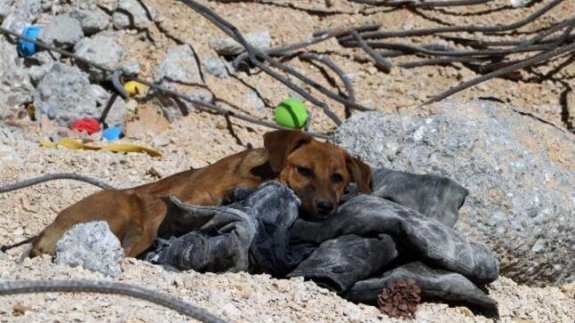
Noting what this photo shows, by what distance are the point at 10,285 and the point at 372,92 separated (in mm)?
6760

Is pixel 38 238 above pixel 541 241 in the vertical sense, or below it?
below

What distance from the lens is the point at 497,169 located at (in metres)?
7.85

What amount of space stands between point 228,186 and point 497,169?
1644 millimetres

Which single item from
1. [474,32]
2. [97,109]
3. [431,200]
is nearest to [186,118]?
[97,109]

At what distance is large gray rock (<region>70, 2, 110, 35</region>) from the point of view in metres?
11.5

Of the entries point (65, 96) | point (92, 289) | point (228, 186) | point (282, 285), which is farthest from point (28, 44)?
point (92, 289)

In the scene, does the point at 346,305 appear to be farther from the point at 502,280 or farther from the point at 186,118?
the point at 186,118

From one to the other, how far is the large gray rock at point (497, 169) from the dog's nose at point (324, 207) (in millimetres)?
785

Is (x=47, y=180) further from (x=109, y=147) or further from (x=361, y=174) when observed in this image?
(x=361, y=174)

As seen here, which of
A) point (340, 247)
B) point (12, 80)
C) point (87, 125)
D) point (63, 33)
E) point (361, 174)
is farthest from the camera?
point (63, 33)

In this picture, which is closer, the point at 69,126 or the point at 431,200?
the point at 431,200

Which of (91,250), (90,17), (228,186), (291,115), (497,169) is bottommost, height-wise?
(90,17)

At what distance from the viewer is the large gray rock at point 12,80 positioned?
11.2 meters

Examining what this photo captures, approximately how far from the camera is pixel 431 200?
7.51 metres
